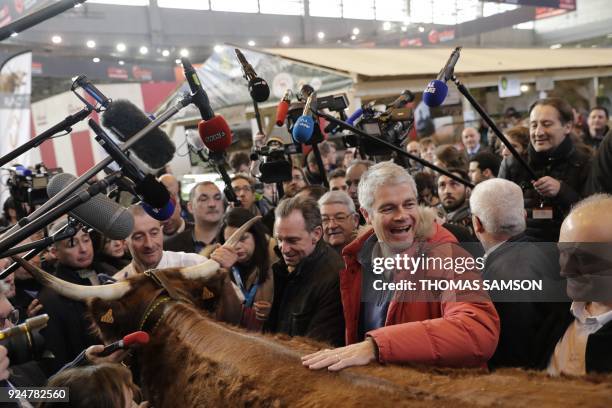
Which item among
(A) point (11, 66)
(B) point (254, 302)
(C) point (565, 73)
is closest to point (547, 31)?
(C) point (565, 73)

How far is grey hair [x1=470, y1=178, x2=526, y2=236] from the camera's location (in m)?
2.30

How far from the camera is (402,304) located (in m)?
1.89

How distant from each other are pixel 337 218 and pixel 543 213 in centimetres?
121

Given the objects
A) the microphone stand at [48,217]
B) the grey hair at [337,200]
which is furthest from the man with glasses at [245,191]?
the microphone stand at [48,217]

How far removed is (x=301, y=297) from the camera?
249cm

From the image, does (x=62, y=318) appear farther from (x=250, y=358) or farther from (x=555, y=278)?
A: (x=555, y=278)

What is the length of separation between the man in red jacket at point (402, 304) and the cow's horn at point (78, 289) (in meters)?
0.92

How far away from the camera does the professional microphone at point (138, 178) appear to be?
159 centimetres

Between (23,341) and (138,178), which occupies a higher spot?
(138,178)

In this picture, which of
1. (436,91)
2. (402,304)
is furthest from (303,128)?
(402,304)

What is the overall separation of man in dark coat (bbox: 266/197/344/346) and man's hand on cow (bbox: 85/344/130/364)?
0.78 meters

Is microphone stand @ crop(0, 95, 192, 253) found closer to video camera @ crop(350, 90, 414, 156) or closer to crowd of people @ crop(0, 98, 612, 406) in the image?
crowd of people @ crop(0, 98, 612, 406)

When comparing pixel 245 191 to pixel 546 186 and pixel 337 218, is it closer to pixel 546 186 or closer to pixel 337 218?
pixel 337 218

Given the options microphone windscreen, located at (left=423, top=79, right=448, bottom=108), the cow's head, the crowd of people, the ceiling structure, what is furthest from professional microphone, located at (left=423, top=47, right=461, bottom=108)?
the ceiling structure
